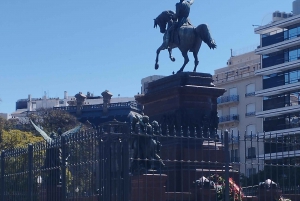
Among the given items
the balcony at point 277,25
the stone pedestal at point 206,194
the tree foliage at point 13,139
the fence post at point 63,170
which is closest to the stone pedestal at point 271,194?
the stone pedestal at point 206,194

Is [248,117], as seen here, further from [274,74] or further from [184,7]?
[184,7]

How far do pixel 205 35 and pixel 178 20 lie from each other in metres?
1.09

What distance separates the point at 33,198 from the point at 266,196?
548 cm

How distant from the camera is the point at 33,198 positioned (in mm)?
18484

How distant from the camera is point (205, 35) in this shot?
22.8 meters

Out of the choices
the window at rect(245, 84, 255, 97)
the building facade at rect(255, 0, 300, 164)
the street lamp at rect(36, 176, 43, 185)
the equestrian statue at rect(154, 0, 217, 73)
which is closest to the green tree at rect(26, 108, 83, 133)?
the window at rect(245, 84, 255, 97)

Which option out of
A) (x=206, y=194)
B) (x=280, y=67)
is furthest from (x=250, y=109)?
(x=206, y=194)

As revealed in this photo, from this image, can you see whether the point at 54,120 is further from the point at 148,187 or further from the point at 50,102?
the point at 148,187

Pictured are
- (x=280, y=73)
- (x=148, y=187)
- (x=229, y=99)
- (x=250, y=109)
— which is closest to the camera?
(x=148, y=187)

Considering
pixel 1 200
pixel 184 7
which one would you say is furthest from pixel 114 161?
pixel 184 7

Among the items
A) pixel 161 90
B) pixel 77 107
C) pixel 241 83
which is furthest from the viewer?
pixel 77 107

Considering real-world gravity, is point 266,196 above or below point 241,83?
below

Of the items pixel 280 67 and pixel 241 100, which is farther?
pixel 241 100

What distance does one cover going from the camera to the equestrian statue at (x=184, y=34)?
74.7 ft
